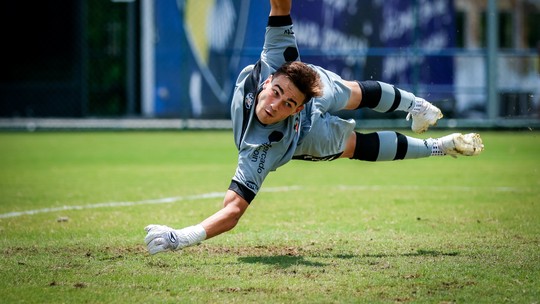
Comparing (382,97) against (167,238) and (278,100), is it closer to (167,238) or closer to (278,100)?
(278,100)

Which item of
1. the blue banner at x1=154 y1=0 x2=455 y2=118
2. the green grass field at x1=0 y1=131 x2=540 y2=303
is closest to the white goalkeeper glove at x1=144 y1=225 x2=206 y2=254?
the green grass field at x1=0 y1=131 x2=540 y2=303

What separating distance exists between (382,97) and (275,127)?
41.1 inches

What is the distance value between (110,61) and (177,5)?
121 inches

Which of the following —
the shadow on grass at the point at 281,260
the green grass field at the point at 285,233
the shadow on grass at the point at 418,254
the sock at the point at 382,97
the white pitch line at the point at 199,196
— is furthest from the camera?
the white pitch line at the point at 199,196

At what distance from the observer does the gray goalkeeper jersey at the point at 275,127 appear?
6.56m

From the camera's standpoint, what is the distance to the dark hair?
251 inches

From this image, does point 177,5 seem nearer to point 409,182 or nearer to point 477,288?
point 409,182

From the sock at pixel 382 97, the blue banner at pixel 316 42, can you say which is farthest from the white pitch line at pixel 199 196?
the blue banner at pixel 316 42

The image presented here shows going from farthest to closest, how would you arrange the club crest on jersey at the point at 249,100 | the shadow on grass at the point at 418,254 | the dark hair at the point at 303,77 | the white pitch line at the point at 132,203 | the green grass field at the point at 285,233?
the white pitch line at the point at 132,203, the club crest on jersey at the point at 249,100, the shadow on grass at the point at 418,254, the dark hair at the point at 303,77, the green grass field at the point at 285,233

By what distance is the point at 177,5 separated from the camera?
20.4 meters

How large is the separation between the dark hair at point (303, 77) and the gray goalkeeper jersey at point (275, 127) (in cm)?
30

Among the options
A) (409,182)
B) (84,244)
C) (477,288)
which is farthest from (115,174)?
(477,288)

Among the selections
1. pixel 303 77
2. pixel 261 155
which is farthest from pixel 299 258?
pixel 303 77

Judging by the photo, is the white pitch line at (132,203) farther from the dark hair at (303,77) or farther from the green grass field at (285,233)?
the dark hair at (303,77)
